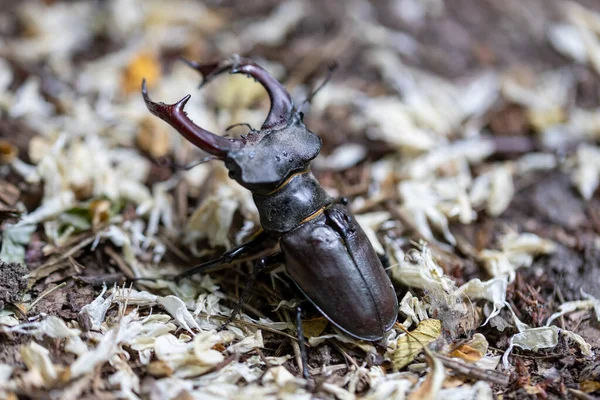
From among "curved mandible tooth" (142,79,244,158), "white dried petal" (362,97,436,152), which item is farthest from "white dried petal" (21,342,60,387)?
"white dried petal" (362,97,436,152)

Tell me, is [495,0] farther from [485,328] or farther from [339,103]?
[485,328]

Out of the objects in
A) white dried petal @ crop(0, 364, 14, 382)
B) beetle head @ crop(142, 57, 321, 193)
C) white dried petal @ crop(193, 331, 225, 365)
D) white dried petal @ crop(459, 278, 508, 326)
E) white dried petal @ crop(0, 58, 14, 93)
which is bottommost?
white dried petal @ crop(459, 278, 508, 326)

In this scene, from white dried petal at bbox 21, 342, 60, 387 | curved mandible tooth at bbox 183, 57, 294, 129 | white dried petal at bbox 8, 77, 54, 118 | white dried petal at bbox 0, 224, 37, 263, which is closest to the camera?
white dried petal at bbox 21, 342, 60, 387

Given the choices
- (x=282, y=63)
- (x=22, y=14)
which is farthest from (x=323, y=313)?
(x=22, y=14)

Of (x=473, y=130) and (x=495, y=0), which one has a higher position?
(x=495, y=0)

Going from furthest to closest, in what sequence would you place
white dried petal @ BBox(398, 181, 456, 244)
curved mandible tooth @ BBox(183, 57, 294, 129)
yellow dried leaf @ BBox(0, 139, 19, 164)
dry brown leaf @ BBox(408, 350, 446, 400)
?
yellow dried leaf @ BBox(0, 139, 19, 164) → white dried petal @ BBox(398, 181, 456, 244) → curved mandible tooth @ BBox(183, 57, 294, 129) → dry brown leaf @ BBox(408, 350, 446, 400)

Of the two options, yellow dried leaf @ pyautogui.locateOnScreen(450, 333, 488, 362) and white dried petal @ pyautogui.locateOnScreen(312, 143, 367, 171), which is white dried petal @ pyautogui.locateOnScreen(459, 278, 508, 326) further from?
white dried petal @ pyautogui.locateOnScreen(312, 143, 367, 171)

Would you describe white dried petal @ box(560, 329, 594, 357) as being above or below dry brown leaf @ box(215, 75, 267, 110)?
below
